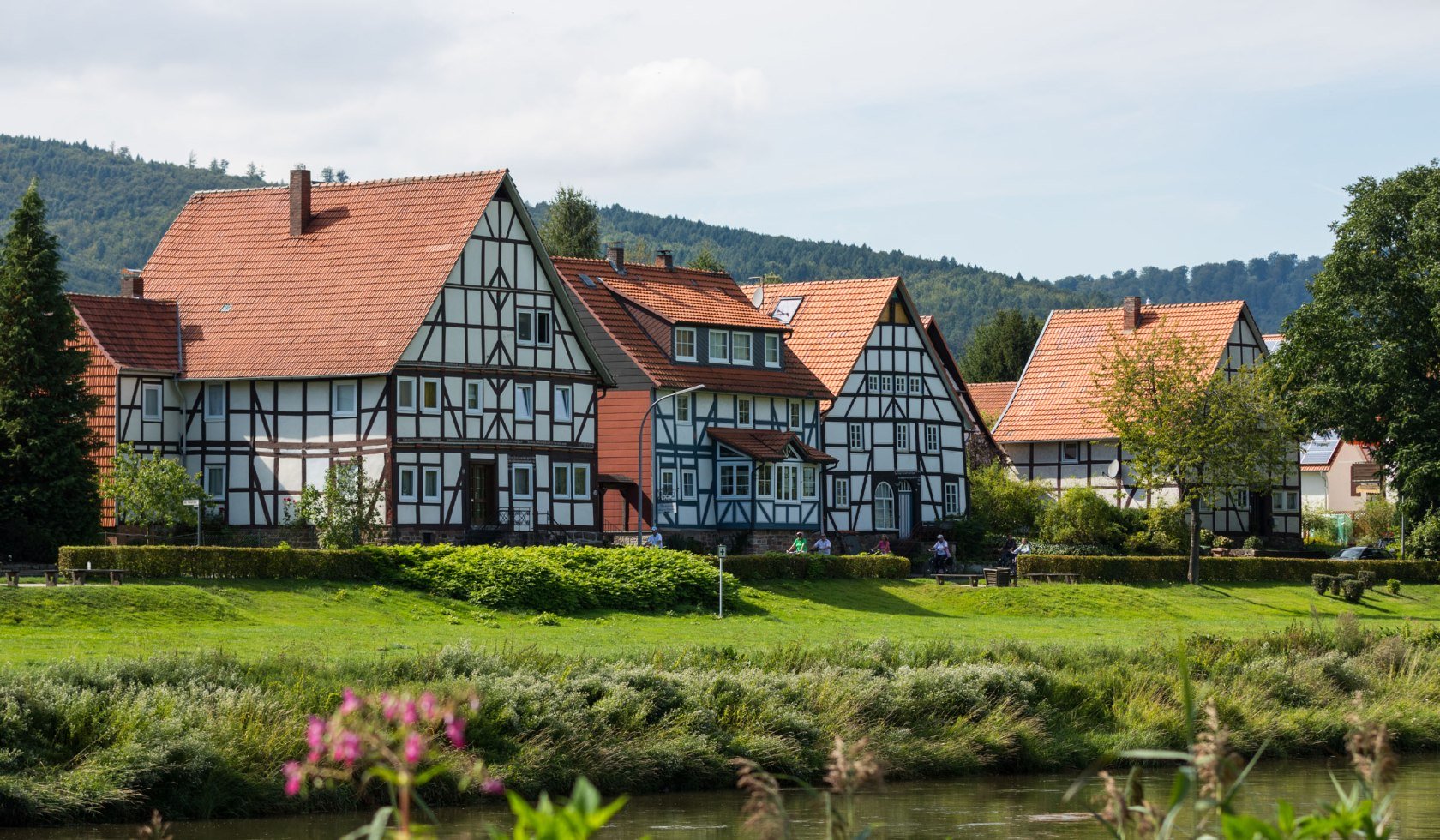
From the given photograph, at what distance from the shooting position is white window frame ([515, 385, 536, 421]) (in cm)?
5747

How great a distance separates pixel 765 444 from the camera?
64.2 metres

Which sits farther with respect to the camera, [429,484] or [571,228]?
[571,228]

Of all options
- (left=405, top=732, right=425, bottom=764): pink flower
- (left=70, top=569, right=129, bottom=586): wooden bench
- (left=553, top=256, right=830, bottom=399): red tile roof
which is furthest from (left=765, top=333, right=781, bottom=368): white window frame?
(left=405, top=732, right=425, bottom=764): pink flower

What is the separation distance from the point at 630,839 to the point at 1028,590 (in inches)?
1322

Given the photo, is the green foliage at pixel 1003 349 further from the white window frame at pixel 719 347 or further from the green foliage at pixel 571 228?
the white window frame at pixel 719 347

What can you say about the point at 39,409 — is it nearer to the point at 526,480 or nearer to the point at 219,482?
the point at 219,482

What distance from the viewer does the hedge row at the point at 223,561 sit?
4150 cm

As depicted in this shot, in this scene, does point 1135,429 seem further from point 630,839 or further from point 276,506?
point 630,839

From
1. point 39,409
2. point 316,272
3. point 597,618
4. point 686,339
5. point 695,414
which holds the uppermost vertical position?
point 316,272

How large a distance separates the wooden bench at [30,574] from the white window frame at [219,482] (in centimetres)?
1182

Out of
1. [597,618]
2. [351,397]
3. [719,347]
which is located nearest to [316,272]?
[351,397]

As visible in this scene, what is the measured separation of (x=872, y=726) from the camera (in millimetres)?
27844

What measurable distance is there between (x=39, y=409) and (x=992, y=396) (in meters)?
60.6

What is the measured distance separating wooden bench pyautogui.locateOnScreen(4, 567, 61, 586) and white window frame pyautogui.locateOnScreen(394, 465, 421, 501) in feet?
38.6
